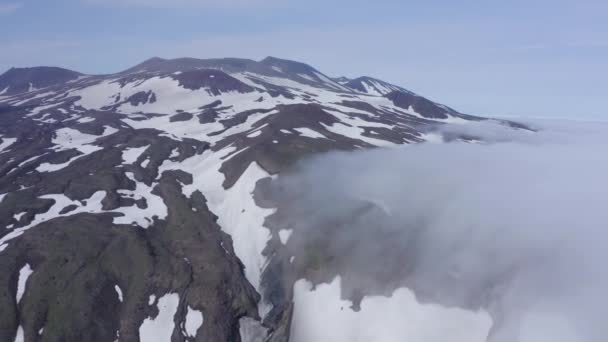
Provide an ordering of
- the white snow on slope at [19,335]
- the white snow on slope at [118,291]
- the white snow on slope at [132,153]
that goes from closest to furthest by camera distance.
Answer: the white snow on slope at [19,335]
the white snow on slope at [118,291]
the white snow on slope at [132,153]

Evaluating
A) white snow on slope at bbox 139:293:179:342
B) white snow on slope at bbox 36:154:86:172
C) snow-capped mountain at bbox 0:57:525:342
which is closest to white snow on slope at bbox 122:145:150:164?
Answer: snow-capped mountain at bbox 0:57:525:342

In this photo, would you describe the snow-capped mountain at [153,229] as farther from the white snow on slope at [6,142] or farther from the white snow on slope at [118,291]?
the white snow on slope at [6,142]

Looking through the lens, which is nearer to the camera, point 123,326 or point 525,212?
point 123,326

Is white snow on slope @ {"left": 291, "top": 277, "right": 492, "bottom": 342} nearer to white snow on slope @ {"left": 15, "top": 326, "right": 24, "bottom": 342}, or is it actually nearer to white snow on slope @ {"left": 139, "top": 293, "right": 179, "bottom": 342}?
white snow on slope @ {"left": 139, "top": 293, "right": 179, "bottom": 342}

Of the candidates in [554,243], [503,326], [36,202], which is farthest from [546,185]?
[36,202]

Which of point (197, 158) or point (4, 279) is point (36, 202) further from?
point (197, 158)

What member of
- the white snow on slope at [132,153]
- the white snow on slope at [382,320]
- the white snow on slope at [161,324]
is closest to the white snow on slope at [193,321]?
the white snow on slope at [161,324]

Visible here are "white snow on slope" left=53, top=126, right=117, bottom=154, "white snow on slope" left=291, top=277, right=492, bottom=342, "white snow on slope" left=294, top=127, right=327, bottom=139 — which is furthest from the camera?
"white snow on slope" left=53, top=126, right=117, bottom=154
